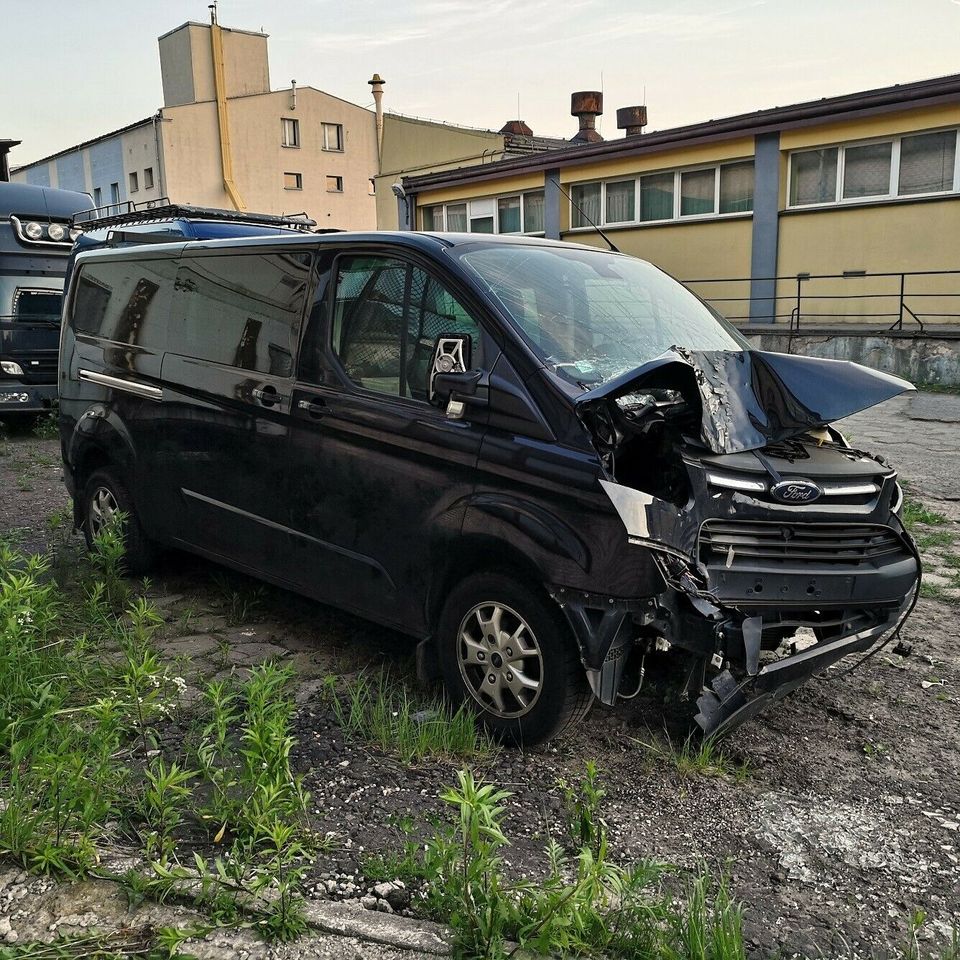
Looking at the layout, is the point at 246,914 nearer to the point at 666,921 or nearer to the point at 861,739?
the point at 666,921

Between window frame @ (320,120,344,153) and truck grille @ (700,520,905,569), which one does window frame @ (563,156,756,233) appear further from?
window frame @ (320,120,344,153)

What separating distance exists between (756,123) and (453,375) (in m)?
17.1

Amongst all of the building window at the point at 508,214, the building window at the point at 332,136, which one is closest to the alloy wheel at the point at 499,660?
the building window at the point at 508,214

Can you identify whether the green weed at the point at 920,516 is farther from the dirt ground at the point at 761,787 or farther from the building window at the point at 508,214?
the building window at the point at 508,214

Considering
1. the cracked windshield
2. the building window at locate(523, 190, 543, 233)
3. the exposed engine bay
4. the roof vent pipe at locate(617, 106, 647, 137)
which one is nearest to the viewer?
the exposed engine bay

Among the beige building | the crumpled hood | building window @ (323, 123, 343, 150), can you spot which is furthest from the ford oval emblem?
building window @ (323, 123, 343, 150)

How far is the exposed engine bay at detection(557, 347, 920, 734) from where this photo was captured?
3.58 meters

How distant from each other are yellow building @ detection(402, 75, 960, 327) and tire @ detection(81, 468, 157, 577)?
1421 cm

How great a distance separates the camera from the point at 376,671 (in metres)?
4.82

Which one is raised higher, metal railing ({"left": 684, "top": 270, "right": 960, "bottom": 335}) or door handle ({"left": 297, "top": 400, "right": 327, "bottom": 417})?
metal railing ({"left": 684, "top": 270, "right": 960, "bottom": 335})

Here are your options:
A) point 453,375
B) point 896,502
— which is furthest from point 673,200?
point 453,375

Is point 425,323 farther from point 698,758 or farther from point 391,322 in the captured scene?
point 698,758

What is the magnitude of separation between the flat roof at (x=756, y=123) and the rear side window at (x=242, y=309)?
48.7 feet

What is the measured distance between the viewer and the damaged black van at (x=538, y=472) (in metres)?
3.66
